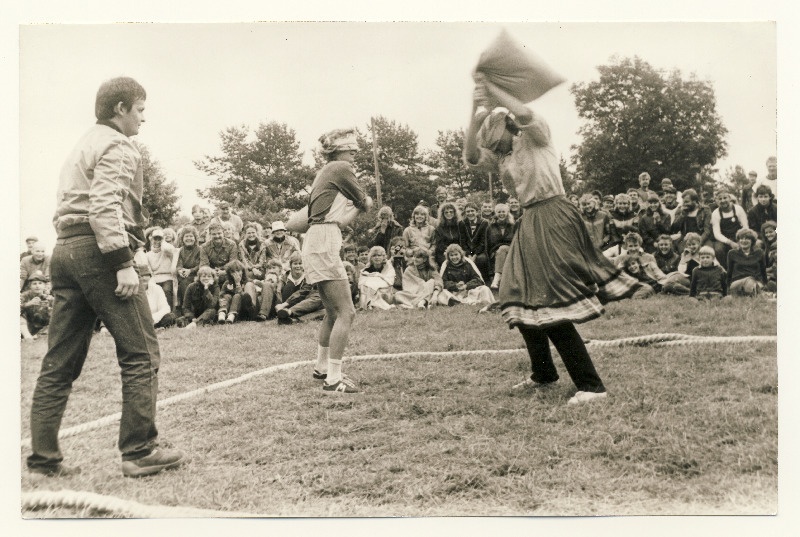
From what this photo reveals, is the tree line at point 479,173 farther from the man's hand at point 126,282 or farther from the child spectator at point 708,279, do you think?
the man's hand at point 126,282

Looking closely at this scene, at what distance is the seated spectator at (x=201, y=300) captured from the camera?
5.19 meters

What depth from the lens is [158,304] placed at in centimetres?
522

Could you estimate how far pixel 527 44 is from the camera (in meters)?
4.38

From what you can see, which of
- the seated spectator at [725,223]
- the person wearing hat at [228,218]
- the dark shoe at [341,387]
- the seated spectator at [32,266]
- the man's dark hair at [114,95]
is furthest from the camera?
the person wearing hat at [228,218]

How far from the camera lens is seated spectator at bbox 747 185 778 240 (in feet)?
14.7

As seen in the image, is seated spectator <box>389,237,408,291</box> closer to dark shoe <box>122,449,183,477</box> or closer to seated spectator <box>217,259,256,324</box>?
seated spectator <box>217,259,256,324</box>

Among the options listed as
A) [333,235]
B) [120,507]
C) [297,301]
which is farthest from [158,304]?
[120,507]

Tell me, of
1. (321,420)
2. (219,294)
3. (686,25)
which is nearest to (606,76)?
(686,25)

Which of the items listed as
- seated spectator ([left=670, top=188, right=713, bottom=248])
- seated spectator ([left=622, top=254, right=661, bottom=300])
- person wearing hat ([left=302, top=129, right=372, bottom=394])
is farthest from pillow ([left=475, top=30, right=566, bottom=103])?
seated spectator ([left=670, top=188, right=713, bottom=248])

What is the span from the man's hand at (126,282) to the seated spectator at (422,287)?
2.62 metres

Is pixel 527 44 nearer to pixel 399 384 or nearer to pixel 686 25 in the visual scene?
pixel 686 25

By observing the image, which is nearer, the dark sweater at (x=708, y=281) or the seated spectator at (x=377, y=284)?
the dark sweater at (x=708, y=281)

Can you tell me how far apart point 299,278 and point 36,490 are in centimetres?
228

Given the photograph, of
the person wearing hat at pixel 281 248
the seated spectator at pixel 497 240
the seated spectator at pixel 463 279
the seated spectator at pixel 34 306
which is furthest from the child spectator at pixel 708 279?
the seated spectator at pixel 34 306
